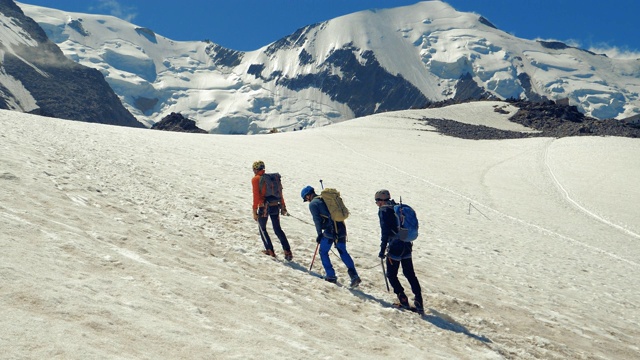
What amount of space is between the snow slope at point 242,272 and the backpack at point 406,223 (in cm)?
133

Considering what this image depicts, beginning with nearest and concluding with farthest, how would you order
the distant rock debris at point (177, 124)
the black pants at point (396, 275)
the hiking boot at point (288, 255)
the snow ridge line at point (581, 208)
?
the black pants at point (396, 275), the hiking boot at point (288, 255), the snow ridge line at point (581, 208), the distant rock debris at point (177, 124)

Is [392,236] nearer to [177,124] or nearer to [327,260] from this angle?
[327,260]

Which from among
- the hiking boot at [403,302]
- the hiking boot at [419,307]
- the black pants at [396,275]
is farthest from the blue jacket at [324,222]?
the hiking boot at [419,307]

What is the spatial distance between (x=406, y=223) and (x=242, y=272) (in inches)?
121

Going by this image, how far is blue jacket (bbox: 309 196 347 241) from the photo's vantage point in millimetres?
10727

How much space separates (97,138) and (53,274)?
65.0 ft

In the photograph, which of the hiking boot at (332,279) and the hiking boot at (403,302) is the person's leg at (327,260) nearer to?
the hiking boot at (332,279)

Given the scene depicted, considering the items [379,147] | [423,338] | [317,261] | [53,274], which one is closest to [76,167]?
[317,261]

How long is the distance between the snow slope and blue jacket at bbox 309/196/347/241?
1002 mm

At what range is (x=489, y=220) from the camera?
79.6 ft

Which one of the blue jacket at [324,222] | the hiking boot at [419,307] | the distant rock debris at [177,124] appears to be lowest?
the hiking boot at [419,307]

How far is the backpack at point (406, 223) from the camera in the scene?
986 centimetres

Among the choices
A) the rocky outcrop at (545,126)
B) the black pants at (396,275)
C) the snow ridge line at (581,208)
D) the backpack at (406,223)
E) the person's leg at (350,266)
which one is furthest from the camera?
the rocky outcrop at (545,126)

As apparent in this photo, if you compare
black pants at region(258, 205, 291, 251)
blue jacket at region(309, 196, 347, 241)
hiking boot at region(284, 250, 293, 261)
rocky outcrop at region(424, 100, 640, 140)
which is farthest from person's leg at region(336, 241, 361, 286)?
rocky outcrop at region(424, 100, 640, 140)
